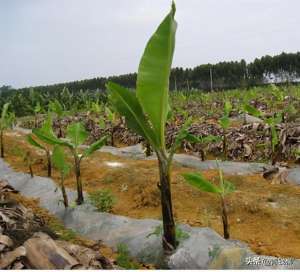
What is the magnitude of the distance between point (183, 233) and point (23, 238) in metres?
1.42

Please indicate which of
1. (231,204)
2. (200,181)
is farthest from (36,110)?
(200,181)


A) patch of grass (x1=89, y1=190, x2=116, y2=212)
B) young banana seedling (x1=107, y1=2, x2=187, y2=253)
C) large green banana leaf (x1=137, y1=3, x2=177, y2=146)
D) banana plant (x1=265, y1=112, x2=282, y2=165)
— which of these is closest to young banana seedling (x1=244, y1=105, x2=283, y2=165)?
banana plant (x1=265, y1=112, x2=282, y2=165)

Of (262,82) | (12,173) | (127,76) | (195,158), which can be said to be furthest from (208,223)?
(127,76)

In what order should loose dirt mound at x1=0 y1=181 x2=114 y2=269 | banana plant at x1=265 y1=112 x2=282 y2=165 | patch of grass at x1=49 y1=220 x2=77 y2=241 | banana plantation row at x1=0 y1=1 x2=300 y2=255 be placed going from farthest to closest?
banana plant at x1=265 y1=112 x2=282 y2=165 < patch of grass at x1=49 y1=220 x2=77 y2=241 < banana plantation row at x1=0 y1=1 x2=300 y2=255 < loose dirt mound at x1=0 y1=181 x2=114 y2=269

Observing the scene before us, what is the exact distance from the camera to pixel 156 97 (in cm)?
341

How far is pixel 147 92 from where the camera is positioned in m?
3.39

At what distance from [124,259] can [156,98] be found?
1.56m

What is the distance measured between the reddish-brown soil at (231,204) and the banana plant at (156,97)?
1.05 metres

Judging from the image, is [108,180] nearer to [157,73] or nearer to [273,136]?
[273,136]

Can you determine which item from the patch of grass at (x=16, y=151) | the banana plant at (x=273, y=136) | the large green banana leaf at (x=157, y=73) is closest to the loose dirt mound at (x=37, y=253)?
the large green banana leaf at (x=157, y=73)

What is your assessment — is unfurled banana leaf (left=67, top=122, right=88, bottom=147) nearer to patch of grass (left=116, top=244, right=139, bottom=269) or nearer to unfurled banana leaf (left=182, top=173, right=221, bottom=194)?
patch of grass (left=116, top=244, right=139, bottom=269)

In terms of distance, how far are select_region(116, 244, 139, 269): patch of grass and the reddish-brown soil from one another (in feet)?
2.70

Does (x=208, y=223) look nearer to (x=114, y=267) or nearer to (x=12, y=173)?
(x=114, y=267)

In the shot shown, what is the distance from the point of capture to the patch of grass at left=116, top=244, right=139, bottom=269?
3.77 m
